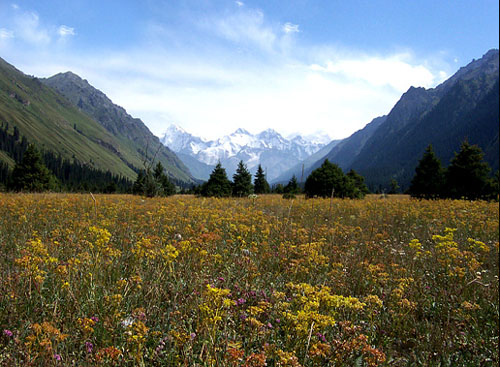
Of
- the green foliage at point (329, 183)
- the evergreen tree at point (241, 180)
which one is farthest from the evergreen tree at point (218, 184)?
the green foliage at point (329, 183)

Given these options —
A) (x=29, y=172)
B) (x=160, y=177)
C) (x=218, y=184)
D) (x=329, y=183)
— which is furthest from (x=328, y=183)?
(x=29, y=172)

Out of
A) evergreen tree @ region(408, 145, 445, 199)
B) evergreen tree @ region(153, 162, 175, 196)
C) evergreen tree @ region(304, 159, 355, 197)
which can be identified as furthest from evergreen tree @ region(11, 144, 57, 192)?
evergreen tree @ region(408, 145, 445, 199)

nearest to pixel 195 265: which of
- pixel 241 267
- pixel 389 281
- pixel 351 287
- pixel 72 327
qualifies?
pixel 241 267

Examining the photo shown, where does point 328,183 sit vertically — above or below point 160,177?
above

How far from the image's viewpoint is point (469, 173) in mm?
25094

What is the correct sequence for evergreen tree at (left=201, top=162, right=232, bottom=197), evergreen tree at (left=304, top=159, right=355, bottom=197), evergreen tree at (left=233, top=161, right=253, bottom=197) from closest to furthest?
evergreen tree at (left=304, top=159, right=355, bottom=197)
evergreen tree at (left=201, top=162, right=232, bottom=197)
evergreen tree at (left=233, top=161, right=253, bottom=197)

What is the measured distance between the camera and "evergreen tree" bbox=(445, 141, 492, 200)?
981 inches

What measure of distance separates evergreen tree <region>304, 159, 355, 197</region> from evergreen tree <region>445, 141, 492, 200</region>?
31.2ft

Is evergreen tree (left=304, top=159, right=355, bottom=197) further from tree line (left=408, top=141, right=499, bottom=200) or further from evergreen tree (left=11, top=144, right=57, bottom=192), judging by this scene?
evergreen tree (left=11, top=144, right=57, bottom=192)

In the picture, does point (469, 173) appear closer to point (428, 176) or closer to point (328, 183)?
point (428, 176)

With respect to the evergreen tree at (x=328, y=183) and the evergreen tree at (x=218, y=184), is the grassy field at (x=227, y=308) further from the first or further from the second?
the evergreen tree at (x=218, y=184)

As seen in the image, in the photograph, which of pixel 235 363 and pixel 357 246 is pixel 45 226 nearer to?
pixel 235 363

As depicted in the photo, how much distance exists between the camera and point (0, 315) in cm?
269

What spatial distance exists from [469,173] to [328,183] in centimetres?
1263
